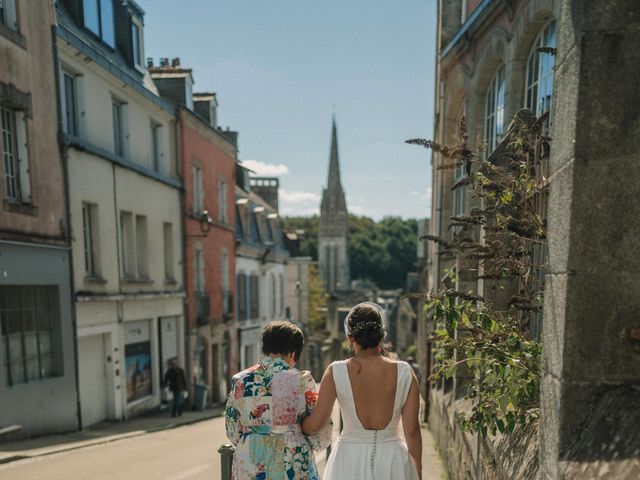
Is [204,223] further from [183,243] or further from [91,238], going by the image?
[91,238]

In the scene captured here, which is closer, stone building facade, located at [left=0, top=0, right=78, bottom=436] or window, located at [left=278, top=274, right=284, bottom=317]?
stone building facade, located at [left=0, top=0, right=78, bottom=436]

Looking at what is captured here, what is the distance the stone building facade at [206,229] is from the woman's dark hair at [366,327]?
1344cm

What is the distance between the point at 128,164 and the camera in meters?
12.3

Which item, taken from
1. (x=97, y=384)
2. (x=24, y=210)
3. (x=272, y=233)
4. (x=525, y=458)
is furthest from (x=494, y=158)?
(x=272, y=233)

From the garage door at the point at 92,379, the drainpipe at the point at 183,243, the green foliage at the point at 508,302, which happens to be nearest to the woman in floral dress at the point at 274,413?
the green foliage at the point at 508,302

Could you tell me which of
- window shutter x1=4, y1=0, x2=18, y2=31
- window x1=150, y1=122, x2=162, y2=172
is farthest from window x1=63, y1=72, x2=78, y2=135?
window x1=150, y1=122, x2=162, y2=172

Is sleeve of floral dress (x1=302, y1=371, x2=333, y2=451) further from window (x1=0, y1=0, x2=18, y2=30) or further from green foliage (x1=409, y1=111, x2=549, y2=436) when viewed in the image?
window (x1=0, y1=0, x2=18, y2=30)

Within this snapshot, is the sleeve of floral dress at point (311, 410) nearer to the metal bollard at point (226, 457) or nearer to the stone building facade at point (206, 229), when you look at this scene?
the metal bollard at point (226, 457)

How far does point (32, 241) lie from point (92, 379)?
3.61 meters

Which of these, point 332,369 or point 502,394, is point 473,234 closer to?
point 502,394

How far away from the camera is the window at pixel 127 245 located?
12641 millimetres

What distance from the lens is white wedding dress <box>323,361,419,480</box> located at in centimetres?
303

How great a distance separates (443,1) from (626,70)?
10585 millimetres

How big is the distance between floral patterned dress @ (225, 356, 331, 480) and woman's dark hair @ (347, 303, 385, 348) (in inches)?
16.4
